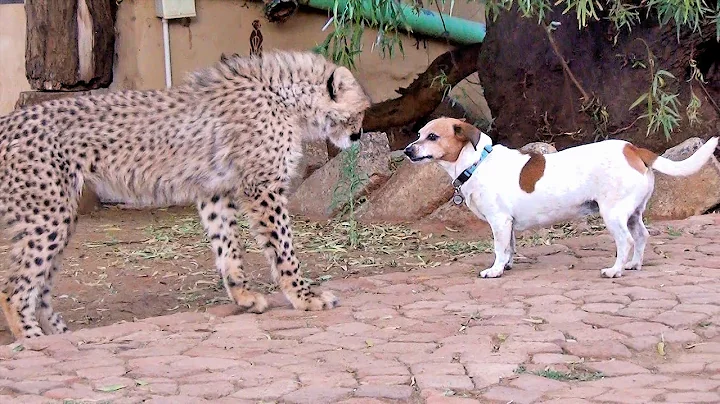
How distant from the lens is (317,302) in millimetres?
5148

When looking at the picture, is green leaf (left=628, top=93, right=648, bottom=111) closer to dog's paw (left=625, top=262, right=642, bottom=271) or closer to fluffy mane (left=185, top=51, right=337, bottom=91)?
dog's paw (left=625, top=262, right=642, bottom=271)

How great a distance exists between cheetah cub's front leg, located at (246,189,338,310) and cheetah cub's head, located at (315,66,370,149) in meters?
0.56

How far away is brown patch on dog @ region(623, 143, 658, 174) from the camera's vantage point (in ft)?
17.8

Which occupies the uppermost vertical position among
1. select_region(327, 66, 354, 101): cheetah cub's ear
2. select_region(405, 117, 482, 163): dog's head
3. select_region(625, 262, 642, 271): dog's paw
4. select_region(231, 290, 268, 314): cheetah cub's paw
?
select_region(327, 66, 354, 101): cheetah cub's ear

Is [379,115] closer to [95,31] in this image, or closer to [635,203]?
[95,31]

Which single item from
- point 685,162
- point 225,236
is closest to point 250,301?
point 225,236

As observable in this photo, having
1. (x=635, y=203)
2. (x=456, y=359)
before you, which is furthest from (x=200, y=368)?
(x=635, y=203)

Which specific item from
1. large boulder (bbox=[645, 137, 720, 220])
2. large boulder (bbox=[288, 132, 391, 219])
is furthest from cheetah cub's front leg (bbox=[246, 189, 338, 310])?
large boulder (bbox=[645, 137, 720, 220])

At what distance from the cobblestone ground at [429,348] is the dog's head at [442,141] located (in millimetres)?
651

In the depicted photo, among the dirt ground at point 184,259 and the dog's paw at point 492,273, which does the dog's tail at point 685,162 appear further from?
the dirt ground at point 184,259

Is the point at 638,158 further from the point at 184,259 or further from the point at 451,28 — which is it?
the point at 451,28

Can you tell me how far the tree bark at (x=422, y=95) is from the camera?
30.1 feet

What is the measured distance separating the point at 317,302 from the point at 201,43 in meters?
4.65

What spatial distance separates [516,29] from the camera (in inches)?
318
